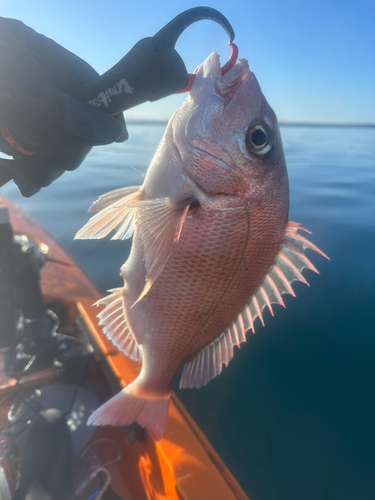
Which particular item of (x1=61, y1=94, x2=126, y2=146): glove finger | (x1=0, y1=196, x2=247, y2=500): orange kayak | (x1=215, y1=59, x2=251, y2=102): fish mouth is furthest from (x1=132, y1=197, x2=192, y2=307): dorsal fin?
(x1=0, y1=196, x2=247, y2=500): orange kayak

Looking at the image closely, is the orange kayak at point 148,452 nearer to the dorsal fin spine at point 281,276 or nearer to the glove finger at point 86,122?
the dorsal fin spine at point 281,276

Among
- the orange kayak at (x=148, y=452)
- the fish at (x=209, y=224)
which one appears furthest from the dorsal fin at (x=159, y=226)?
the orange kayak at (x=148, y=452)

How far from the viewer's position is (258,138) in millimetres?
1217

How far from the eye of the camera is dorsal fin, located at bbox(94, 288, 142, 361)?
1.66 m

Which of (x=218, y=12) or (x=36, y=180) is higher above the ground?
(x=218, y=12)

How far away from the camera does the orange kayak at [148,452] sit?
1.60 m

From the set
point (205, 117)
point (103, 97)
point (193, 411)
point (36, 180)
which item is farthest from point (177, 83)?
point (193, 411)

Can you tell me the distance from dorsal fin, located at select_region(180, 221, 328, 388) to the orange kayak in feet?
1.79

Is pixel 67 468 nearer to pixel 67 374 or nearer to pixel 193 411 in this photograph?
pixel 67 374

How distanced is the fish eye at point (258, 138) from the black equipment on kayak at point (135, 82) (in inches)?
12.4

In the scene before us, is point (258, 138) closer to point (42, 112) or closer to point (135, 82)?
point (135, 82)

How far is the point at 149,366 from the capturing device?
5.27 ft

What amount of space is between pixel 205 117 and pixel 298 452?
8.14 ft

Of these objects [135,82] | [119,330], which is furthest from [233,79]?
[119,330]
